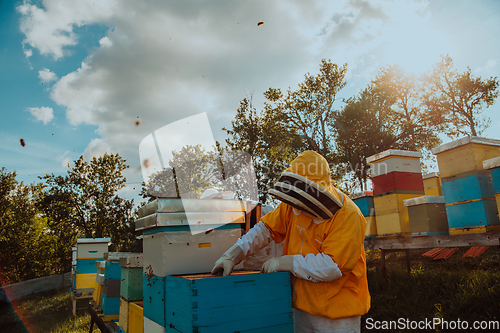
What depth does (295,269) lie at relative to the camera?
70.9 inches

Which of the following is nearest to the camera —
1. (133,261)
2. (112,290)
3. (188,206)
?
(188,206)

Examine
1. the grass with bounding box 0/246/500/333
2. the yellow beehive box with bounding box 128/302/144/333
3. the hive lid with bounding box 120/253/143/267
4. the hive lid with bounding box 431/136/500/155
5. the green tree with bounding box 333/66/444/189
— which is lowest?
the grass with bounding box 0/246/500/333

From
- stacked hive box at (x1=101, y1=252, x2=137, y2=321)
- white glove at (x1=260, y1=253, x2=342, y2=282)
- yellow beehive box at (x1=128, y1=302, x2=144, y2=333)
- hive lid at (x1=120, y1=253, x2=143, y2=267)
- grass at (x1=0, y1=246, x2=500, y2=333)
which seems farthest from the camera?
grass at (x1=0, y1=246, x2=500, y2=333)

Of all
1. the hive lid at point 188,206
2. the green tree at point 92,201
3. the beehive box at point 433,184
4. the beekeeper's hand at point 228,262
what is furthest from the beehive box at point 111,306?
the green tree at point 92,201

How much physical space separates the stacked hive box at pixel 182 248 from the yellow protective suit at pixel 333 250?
24cm

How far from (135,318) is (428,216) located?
4.20 meters

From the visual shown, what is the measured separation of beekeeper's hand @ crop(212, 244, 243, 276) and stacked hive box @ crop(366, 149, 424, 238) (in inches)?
158

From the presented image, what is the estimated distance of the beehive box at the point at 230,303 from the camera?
1.55 m

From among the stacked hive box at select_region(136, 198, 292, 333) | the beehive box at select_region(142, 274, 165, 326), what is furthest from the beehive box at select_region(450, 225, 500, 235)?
the beehive box at select_region(142, 274, 165, 326)

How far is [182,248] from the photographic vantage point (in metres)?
2.12

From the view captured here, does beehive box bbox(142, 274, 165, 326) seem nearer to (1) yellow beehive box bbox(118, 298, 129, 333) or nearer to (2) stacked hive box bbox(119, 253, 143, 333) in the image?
(2) stacked hive box bbox(119, 253, 143, 333)

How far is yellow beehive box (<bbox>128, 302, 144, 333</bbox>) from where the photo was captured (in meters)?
2.49

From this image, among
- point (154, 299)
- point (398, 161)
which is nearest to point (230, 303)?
point (154, 299)

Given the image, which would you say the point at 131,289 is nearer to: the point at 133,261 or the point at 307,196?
the point at 133,261
